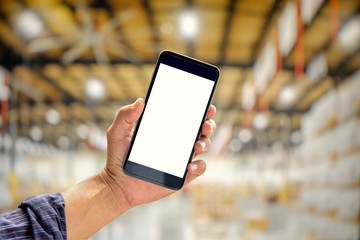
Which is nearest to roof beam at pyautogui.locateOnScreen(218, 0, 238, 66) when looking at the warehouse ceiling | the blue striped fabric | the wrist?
the warehouse ceiling

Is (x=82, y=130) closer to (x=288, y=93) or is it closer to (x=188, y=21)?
(x=288, y=93)

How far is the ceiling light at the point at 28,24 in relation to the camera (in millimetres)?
7223

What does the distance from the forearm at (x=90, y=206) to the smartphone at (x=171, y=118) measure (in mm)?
140

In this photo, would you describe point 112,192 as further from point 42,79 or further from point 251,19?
point 42,79

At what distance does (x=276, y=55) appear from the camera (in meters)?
5.05

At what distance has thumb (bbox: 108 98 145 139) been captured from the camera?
953 millimetres

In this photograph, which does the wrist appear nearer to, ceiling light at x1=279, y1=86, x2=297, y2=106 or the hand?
the hand

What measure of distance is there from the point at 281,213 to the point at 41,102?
11.0 meters

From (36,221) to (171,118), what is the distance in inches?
17.9

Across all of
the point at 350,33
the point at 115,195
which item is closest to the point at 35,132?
the point at 350,33

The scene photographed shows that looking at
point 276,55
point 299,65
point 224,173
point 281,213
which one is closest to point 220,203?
point 281,213

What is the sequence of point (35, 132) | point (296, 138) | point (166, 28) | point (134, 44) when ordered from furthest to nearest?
1. point (296, 138)
2. point (35, 132)
3. point (134, 44)
4. point (166, 28)

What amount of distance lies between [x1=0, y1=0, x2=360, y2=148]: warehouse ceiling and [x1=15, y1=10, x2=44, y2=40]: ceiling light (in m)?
0.02

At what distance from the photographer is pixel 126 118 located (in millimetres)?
976
